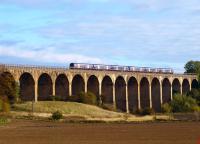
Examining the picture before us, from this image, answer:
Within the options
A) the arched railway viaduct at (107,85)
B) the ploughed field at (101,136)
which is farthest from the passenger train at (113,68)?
the ploughed field at (101,136)

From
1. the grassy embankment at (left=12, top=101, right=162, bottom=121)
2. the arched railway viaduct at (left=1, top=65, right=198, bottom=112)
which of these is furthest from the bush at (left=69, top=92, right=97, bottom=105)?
the grassy embankment at (left=12, top=101, right=162, bottom=121)

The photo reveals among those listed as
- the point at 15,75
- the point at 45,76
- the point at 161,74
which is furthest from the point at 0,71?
the point at 161,74

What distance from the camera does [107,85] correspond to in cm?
10719

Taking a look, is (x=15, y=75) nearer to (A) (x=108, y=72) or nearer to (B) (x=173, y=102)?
(A) (x=108, y=72)

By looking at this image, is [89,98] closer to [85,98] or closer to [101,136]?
[85,98]

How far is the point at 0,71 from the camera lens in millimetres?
81312

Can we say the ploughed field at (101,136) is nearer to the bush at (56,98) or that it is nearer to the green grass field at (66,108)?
the green grass field at (66,108)

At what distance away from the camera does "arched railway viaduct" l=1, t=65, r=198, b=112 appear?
3447 inches

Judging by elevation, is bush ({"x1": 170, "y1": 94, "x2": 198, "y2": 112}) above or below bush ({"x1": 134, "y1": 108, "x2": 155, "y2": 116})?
above

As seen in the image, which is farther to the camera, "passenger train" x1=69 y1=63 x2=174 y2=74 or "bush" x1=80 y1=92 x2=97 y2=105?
"passenger train" x1=69 y1=63 x2=174 y2=74

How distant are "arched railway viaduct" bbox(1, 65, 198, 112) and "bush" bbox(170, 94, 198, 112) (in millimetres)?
7000

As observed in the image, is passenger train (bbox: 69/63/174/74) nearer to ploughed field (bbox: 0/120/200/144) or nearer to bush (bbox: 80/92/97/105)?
bush (bbox: 80/92/97/105)

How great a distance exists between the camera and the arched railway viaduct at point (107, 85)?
87.6 metres

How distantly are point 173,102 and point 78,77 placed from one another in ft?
77.2
